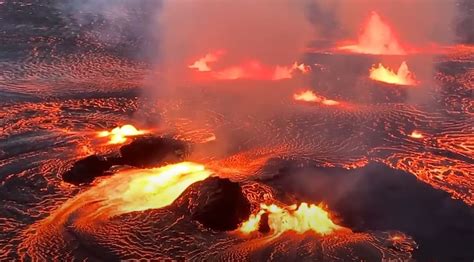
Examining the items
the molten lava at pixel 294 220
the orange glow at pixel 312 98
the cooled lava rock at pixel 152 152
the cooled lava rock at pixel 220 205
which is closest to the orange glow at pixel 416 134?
the orange glow at pixel 312 98

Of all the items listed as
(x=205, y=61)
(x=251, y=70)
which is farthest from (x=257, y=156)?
(x=205, y=61)

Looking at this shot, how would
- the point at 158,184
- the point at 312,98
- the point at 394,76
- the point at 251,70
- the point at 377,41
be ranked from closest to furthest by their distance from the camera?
the point at 158,184 < the point at 312,98 < the point at 394,76 < the point at 251,70 < the point at 377,41

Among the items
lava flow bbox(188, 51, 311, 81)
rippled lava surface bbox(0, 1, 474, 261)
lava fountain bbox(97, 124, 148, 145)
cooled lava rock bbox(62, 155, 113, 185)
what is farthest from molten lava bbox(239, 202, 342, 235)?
lava flow bbox(188, 51, 311, 81)

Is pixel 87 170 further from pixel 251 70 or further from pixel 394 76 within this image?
pixel 394 76

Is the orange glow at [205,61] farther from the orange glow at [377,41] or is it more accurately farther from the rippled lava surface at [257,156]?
Answer: the orange glow at [377,41]

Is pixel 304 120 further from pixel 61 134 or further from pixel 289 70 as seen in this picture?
pixel 61 134

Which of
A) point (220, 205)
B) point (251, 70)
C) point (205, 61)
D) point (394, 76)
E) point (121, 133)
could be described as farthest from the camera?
point (205, 61)
